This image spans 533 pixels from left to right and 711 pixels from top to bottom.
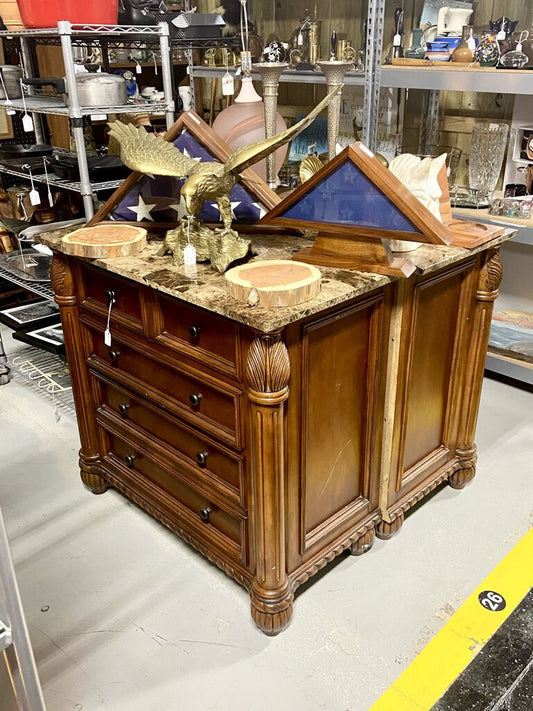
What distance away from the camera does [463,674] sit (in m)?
1.54

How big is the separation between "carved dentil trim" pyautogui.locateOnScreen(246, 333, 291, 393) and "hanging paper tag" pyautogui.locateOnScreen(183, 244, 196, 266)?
0.38m

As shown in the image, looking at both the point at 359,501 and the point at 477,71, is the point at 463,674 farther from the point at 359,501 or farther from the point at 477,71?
the point at 477,71

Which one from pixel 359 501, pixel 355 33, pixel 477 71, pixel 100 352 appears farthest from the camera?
pixel 355 33

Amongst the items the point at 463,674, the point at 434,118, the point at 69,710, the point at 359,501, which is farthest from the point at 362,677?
the point at 434,118

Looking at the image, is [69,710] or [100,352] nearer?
[69,710]

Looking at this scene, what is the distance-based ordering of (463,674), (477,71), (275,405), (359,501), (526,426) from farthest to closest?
(526,426)
(477,71)
(359,501)
(463,674)
(275,405)

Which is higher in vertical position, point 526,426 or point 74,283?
point 74,283

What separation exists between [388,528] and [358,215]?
1.00 m

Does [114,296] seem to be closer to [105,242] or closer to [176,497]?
[105,242]

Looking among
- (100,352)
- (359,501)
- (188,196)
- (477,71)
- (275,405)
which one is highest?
(477,71)

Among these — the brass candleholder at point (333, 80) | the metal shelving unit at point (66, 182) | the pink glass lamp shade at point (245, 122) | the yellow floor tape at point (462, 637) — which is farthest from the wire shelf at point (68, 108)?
the yellow floor tape at point (462, 637)

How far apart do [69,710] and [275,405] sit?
0.87 metres

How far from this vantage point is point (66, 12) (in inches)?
94.3

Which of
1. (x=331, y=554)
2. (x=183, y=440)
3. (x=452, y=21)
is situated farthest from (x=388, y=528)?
(x=452, y=21)
